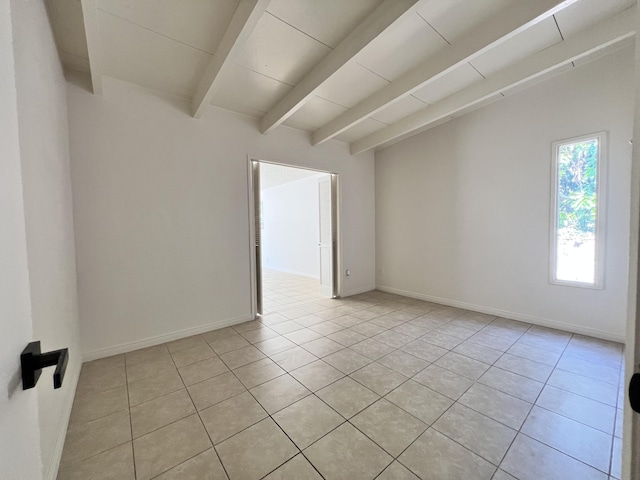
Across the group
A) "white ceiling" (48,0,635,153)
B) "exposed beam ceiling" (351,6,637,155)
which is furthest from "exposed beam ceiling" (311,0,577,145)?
"exposed beam ceiling" (351,6,637,155)

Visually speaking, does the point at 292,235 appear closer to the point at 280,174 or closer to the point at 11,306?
the point at 280,174

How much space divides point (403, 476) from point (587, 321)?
10.4 feet

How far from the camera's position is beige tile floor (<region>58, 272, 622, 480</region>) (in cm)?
140

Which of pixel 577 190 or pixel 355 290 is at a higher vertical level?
pixel 577 190

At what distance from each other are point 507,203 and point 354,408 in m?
3.40

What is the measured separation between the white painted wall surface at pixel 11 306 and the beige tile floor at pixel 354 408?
117cm

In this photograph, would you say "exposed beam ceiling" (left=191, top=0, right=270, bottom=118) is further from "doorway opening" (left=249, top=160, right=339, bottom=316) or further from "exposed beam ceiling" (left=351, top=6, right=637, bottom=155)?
"exposed beam ceiling" (left=351, top=6, right=637, bottom=155)

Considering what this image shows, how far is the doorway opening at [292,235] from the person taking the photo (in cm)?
370

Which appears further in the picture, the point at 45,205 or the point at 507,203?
the point at 507,203

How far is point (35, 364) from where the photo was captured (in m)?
0.56

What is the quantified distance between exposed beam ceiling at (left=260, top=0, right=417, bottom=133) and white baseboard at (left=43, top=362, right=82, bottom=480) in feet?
10.7

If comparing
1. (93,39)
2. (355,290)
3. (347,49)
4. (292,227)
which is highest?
(347,49)

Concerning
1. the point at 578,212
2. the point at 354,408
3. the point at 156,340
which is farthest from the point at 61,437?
the point at 578,212

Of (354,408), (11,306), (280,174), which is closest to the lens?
(11,306)
